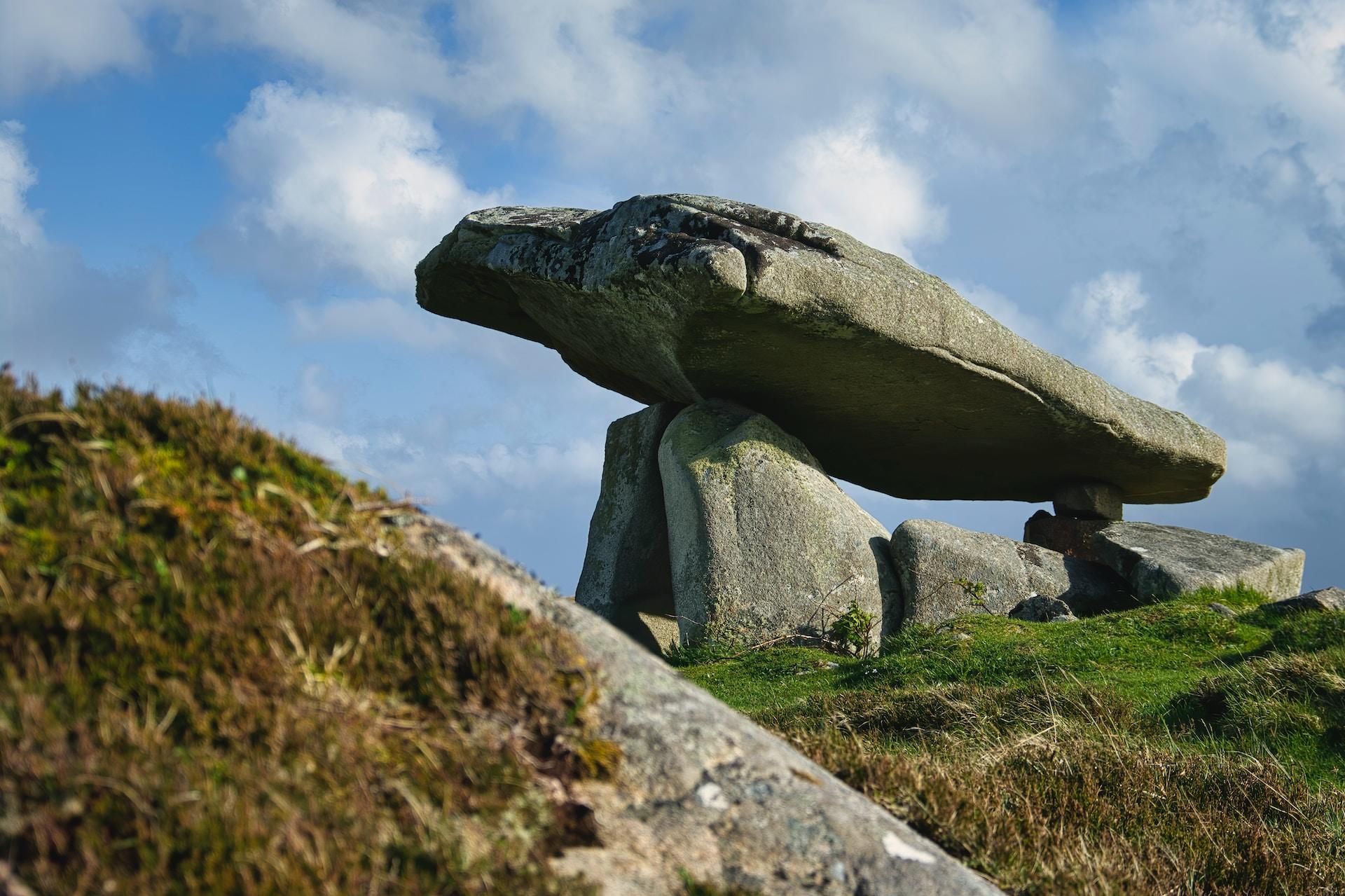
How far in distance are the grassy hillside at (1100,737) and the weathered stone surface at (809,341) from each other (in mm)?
3156

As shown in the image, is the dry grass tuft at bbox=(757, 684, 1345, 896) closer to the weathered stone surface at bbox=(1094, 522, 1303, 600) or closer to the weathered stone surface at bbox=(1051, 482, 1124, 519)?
the weathered stone surface at bbox=(1094, 522, 1303, 600)

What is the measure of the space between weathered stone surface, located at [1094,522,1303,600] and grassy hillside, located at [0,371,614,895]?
536 inches

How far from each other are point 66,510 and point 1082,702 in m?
7.37

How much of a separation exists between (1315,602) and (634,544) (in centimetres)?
786

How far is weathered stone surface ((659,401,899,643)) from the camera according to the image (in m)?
13.1

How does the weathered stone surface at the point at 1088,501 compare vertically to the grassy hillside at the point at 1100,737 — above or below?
above

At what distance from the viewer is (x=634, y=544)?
49.0 feet

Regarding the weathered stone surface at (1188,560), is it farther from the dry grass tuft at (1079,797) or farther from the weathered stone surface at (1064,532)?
the dry grass tuft at (1079,797)

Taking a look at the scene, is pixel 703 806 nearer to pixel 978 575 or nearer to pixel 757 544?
pixel 757 544

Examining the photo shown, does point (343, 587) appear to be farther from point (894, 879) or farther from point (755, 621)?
point (755, 621)

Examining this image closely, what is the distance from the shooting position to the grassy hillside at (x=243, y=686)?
2.39 metres

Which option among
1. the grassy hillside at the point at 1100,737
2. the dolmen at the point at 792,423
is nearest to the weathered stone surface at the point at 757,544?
the dolmen at the point at 792,423

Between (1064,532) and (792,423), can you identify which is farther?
(1064,532)

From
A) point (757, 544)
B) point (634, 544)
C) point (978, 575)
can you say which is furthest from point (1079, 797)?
point (634, 544)
